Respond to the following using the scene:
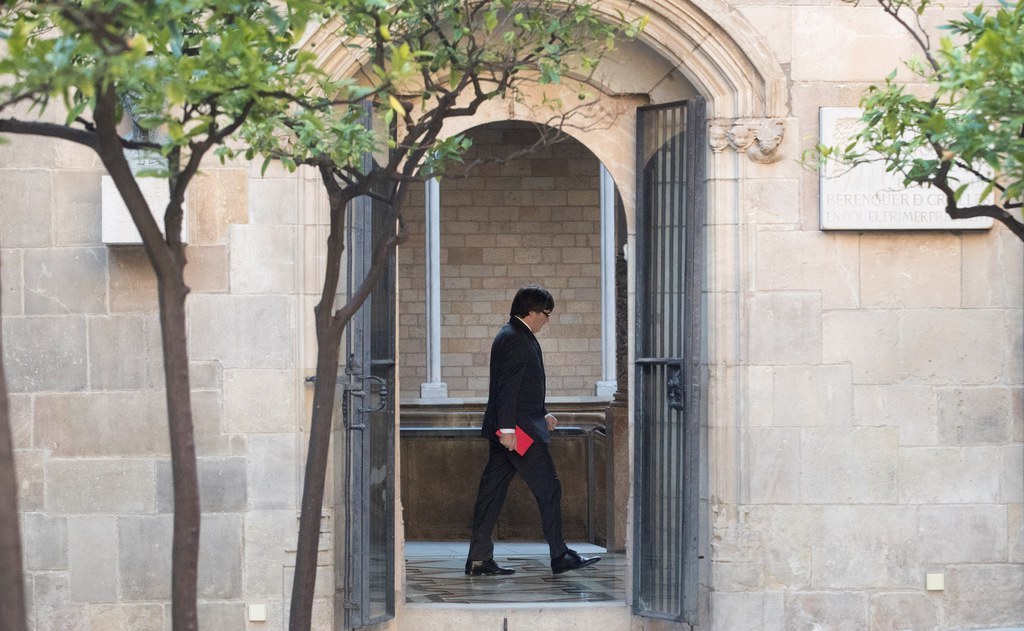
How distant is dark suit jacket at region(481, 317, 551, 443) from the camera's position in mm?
8445

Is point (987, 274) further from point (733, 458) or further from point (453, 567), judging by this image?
point (453, 567)

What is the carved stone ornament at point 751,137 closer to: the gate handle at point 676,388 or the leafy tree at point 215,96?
the gate handle at point 676,388

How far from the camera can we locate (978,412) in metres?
7.21

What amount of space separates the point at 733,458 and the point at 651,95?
184 cm

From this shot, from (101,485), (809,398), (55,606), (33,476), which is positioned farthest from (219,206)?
(809,398)

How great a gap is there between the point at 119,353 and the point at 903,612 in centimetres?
380

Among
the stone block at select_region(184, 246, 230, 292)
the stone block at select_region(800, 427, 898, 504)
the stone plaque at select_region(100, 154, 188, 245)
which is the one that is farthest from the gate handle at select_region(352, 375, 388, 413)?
the stone block at select_region(800, 427, 898, 504)

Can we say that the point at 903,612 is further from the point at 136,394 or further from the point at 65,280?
the point at 65,280

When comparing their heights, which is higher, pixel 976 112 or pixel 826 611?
pixel 976 112

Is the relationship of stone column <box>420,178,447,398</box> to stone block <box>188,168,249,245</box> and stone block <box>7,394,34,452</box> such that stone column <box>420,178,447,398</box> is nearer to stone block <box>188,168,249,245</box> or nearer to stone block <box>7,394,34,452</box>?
stone block <box>188,168,249,245</box>

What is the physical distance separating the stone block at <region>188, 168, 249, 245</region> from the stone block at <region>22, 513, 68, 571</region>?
142 centimetres

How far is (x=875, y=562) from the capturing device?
23.6ft

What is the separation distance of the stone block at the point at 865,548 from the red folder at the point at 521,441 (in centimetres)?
186

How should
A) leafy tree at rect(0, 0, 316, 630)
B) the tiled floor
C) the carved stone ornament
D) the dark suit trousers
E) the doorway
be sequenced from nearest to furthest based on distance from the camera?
leafy tree at rect(0, 0, 316, 630)
the carved stone ornament
the tiled floor
the dark suit trousers
the doorway
